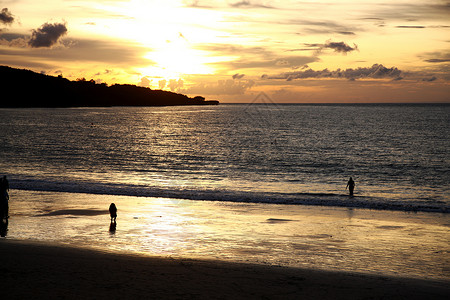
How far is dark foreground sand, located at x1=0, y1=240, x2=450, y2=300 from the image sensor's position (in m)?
12.2

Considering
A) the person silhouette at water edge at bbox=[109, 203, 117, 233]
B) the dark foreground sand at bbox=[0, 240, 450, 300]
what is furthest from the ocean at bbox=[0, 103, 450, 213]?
the dark foreground sand at bbox=[0, 240, 450, 300]

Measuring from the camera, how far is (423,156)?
216ft

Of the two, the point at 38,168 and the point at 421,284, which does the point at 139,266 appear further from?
the point at 38,168

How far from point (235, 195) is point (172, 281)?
72.5 feet

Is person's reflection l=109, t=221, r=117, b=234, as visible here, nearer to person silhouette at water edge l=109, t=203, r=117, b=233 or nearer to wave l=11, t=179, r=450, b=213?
person silhouette at water edge l=109, t=203, r=117, b=233

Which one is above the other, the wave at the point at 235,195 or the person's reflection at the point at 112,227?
the wave at the point at 235,195

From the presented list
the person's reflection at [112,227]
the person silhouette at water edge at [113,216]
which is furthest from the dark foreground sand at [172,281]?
the person silhouette at water edge at [113,216]

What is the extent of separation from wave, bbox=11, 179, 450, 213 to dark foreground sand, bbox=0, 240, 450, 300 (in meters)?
17.8

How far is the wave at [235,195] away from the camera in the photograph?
104 ft

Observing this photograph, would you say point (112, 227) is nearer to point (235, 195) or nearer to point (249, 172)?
point (235, 195)

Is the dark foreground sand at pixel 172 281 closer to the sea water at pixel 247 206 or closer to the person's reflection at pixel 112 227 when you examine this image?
the sea water at pixel 247 206

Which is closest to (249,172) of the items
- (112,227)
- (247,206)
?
(247,206)

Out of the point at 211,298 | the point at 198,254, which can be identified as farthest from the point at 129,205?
the point at 211,298

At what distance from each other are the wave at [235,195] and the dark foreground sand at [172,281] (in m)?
17.8
